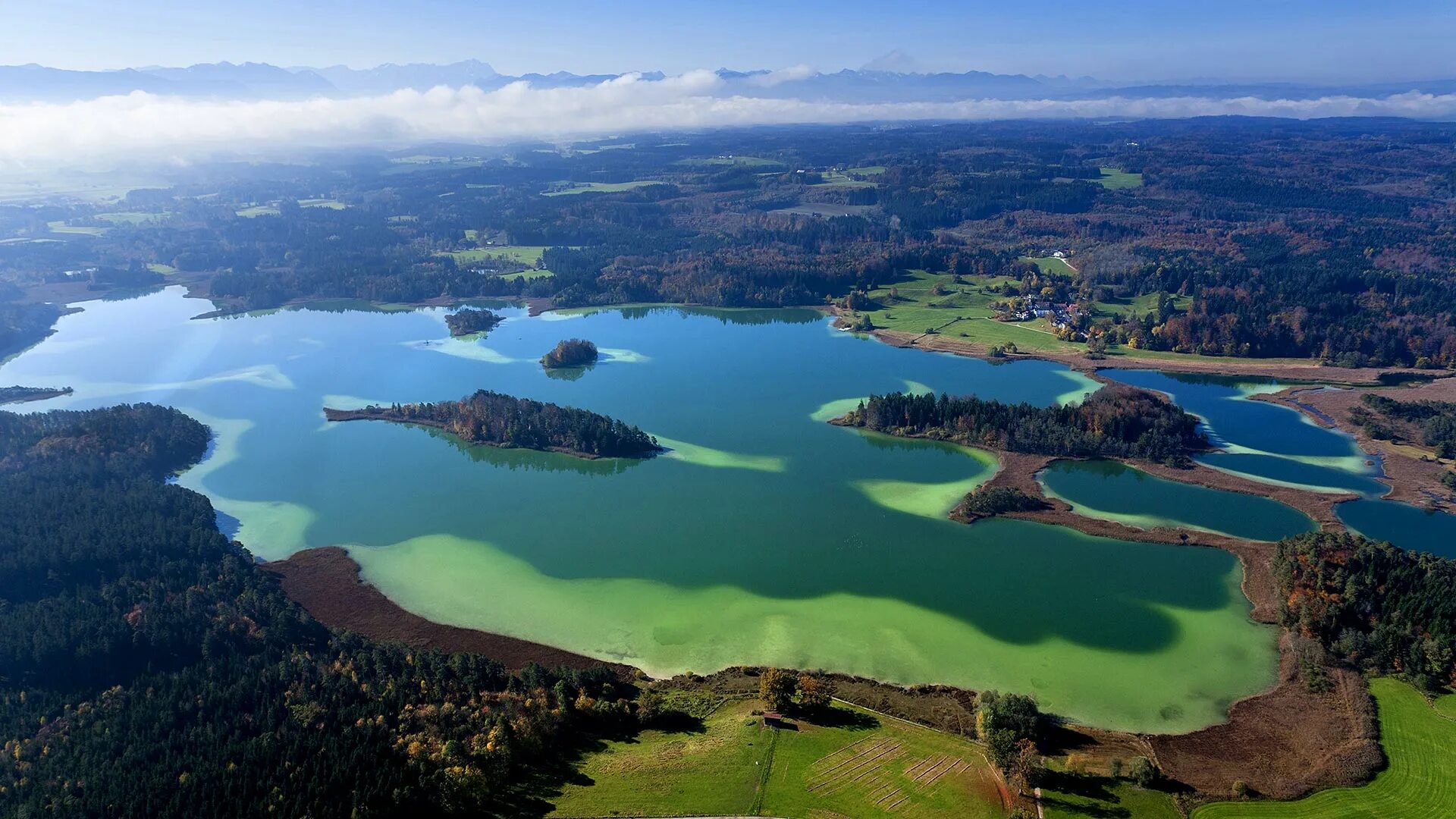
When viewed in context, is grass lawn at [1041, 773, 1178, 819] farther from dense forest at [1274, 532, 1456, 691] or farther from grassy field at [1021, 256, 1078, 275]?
grassy field at [1021, 256, 1078, 275]

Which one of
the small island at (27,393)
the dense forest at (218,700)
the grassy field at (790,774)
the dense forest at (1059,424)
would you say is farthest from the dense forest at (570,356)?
the grassy field at (790,774)

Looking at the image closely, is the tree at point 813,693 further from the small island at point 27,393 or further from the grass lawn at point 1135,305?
the small island at point 27,393

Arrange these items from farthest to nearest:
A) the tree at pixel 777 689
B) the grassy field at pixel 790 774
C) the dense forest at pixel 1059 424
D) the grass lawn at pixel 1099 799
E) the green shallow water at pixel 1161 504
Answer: the dense forest at pixel 1059 424
the green shallow water at pixel 1161 504
the tree at pixel 777 689
the grassy field at pixel 790 774
the grass lawn at pixel 1099 799

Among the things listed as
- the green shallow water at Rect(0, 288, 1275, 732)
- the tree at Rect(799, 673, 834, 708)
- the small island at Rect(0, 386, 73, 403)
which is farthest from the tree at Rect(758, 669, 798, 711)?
the small island at Rect(0, 386, 73, 403)

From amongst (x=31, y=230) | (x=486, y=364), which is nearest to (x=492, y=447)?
(x=486, y=364)

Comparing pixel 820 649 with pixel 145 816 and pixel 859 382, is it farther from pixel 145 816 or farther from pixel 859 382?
pixel 859 382

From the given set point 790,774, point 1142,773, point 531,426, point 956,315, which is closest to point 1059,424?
point 1142,773
